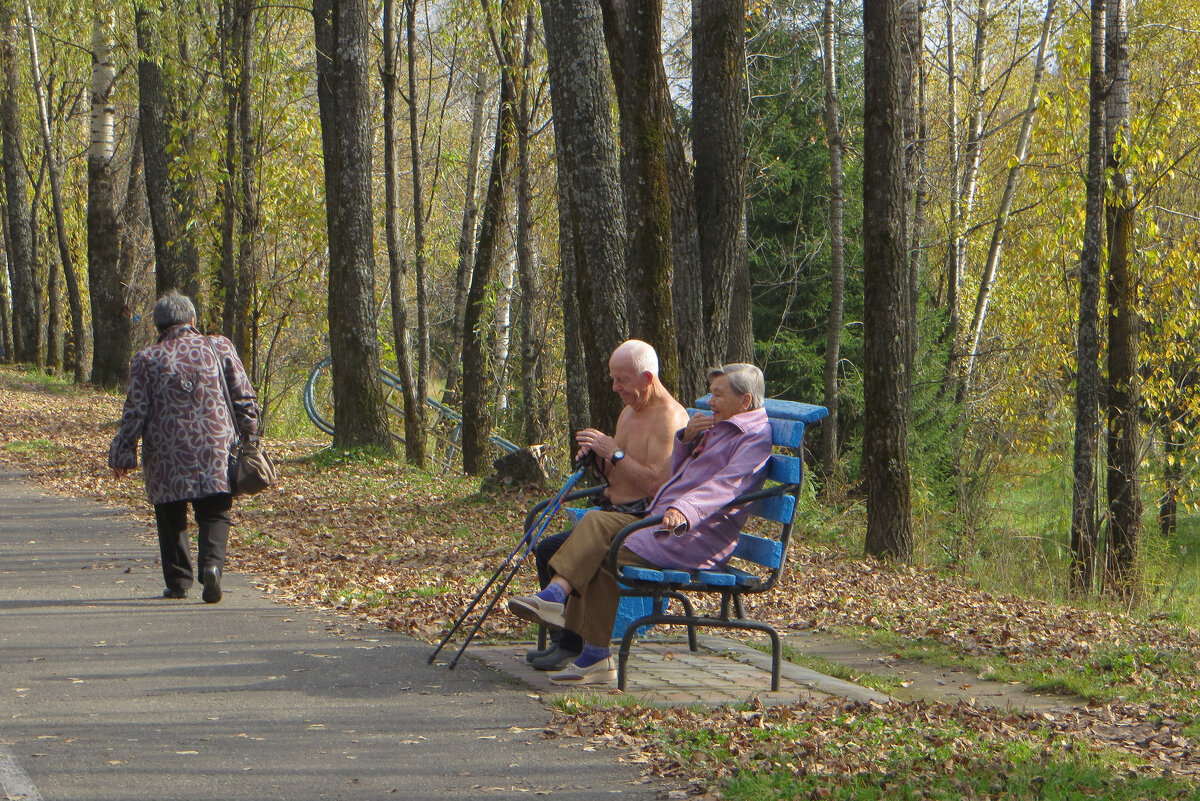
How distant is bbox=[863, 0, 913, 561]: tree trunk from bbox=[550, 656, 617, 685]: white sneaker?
5.74m

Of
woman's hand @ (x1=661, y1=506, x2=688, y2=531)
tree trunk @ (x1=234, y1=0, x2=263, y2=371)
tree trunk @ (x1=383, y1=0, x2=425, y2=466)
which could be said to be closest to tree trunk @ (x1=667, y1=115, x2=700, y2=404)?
tree trunk @ (x1=383, y1=0, x2=425, y2=466)

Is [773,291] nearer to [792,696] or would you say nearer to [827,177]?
[827,177]

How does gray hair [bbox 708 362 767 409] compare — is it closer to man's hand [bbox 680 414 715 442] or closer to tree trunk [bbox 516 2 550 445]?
man's hand [bbox 680 414 715 442]

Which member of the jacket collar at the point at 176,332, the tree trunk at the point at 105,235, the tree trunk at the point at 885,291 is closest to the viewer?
the jacket collar at the point at 176,332

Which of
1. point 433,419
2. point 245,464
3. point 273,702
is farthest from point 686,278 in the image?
point 433,419

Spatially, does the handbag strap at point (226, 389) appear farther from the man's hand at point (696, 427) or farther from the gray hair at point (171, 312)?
the man's hand at point (696, 427)

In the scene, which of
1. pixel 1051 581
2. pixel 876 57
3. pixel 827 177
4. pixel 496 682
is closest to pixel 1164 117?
pixel 876 57

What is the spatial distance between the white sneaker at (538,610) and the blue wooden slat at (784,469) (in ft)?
3.98

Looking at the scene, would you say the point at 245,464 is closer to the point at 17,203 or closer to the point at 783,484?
the point at 783,484

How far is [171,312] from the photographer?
25.7 feet

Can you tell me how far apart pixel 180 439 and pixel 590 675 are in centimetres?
325

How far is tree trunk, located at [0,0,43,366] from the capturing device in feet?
88.2

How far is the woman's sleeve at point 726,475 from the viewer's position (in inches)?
227

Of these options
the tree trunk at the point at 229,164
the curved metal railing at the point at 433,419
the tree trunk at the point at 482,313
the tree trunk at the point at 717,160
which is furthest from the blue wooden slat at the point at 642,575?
the tree trunk at the point at 229,164
